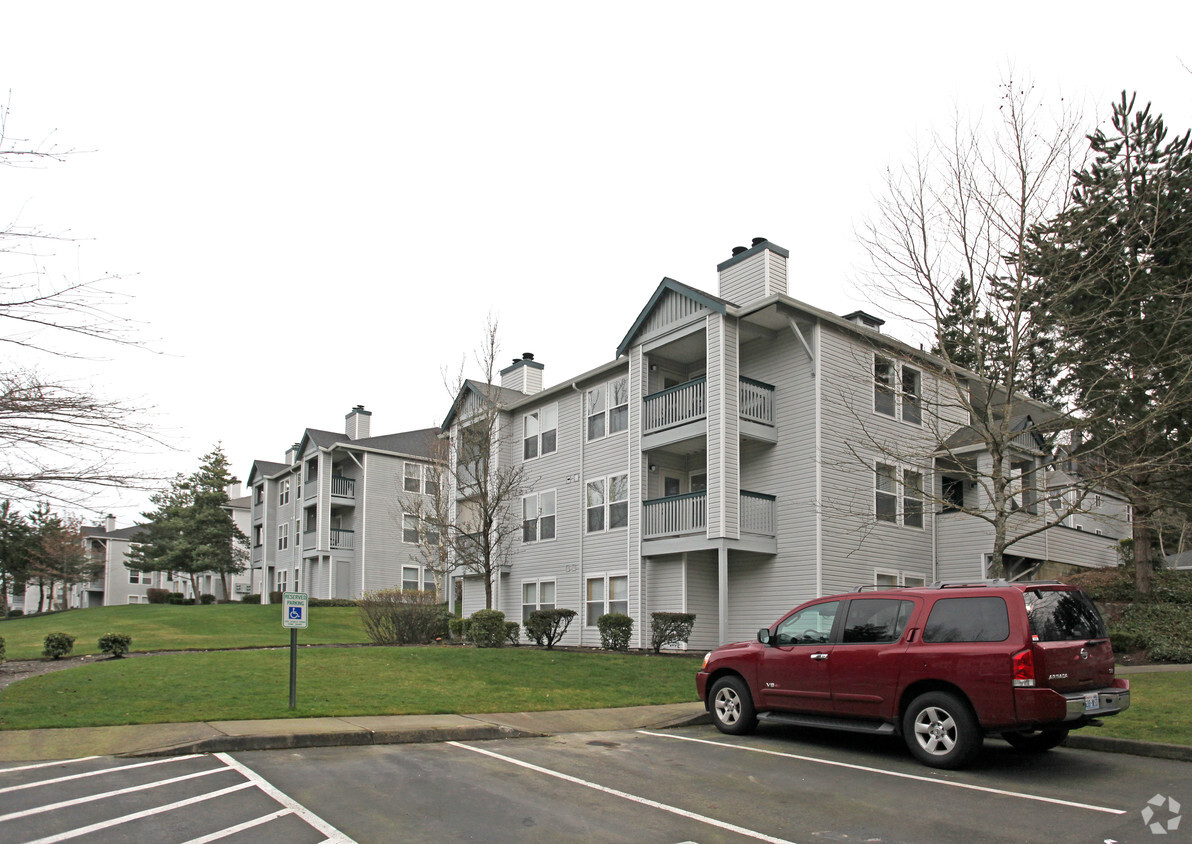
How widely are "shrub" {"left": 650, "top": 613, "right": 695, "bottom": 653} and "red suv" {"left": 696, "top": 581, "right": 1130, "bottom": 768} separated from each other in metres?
10.7

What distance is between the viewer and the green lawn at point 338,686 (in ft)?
37.3

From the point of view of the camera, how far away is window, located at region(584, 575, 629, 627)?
24.6 m

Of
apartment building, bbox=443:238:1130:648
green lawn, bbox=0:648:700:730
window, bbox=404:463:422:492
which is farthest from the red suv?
window, bbox=404:463:422:492

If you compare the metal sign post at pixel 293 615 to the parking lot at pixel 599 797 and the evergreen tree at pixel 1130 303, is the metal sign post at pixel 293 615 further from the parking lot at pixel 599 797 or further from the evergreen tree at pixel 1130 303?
the evergreen tree at pixel 1130 303

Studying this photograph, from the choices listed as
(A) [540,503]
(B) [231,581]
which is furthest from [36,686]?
(B) [231,581]

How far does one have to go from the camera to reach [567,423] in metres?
28.0

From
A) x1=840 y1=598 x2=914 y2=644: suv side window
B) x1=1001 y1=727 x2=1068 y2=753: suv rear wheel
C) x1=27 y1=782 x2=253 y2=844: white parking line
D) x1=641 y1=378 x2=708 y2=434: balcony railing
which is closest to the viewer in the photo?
x1=27 y1=782 x2=253 y2=844: white parking line

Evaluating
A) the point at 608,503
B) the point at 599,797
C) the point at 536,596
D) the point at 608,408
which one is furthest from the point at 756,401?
the point at 599,797

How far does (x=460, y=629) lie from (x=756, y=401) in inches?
411

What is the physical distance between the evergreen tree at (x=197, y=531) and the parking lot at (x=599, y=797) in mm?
47567

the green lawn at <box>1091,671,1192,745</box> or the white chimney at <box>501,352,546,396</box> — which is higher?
the white chimney at <box>501,352,546,396</box>

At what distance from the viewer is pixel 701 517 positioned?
22109 millimetres

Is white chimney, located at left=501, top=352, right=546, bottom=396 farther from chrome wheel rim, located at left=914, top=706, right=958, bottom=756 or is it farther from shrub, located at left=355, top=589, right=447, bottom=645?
chrome wheel rim, located at left=914, top=706, right=958, bottom=756

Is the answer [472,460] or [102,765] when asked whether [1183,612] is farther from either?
[102,765]
